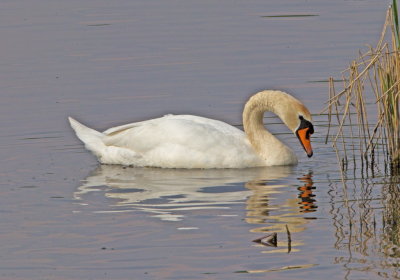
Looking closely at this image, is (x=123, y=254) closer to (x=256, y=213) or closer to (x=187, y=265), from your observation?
(x=187, y=265)

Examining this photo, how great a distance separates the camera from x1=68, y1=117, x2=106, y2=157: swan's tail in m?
14.3

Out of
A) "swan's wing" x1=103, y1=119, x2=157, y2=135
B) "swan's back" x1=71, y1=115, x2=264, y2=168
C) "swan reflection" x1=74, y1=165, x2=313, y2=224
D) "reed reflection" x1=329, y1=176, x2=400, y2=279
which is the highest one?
"swan's wing" x1=103, y1=119, x2=157, y2=135

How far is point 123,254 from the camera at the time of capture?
32.2ft

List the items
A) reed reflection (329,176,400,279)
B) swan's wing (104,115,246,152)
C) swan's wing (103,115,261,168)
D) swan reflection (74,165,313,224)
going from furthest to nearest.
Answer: swan's wing (104,115,246,152) < swan's wing (103,115,261,168) < swan reflection (74,165,313,224) < reed reflection (329,176,400,279)

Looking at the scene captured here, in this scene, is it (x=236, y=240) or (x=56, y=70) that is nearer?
(x=236, y=240)

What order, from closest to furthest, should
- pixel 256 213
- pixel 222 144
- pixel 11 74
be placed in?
pixel 256 213 → pixel 222 144 → pixel 11 74

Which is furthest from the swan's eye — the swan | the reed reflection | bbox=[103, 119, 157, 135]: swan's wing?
bbox=[103, 119, 157, 135]: swan's wing

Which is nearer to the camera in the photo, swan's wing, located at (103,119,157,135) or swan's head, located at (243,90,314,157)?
swan's head, located at (243,90,314,157)

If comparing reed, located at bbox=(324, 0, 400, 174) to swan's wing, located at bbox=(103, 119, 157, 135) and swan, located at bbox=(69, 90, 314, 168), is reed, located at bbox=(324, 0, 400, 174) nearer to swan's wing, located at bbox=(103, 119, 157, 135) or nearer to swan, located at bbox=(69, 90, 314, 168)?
swan, located at bbox=(69, 90, 314, 168)

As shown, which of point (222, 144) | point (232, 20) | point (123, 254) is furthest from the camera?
point (232, 20)

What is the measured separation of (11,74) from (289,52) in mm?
4238

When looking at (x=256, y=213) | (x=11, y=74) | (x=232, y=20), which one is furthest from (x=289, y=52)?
(x=256, y=213)

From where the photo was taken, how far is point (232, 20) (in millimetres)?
21438

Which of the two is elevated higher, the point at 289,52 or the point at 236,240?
the point at 289,52
